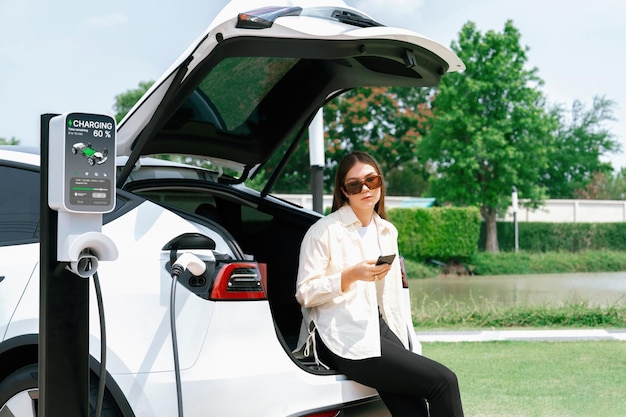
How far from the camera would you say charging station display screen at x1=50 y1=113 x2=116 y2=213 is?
2.57 metres

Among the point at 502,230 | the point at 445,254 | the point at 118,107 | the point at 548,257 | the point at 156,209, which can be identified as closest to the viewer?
the point at 156,209

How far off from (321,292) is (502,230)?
1261 inches

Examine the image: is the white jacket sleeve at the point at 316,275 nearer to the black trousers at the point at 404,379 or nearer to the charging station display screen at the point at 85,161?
the black trousers at the point at 404,379

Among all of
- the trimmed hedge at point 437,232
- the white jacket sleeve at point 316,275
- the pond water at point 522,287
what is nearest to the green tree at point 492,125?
the trimmed hedge at point 437,232

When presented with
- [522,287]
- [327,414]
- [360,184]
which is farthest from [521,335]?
[522,287]

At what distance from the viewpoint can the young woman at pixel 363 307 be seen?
131 inches

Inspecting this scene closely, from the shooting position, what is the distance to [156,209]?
10.4ft

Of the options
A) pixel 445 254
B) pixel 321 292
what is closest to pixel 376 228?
pixel 321 292

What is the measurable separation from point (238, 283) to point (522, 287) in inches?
765

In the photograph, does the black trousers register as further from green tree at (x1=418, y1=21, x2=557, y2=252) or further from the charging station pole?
green tree at (x1=418, y1=21, x2=557, y2=252)

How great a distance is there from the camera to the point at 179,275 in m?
2.96

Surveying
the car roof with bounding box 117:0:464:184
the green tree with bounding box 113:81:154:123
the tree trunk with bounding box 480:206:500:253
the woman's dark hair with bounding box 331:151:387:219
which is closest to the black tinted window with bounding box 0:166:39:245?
the car roof with bounding box 117:0:464:184

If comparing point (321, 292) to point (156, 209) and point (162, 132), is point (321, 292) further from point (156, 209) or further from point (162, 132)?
point (162, 132)

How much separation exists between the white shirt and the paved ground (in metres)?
5.31
